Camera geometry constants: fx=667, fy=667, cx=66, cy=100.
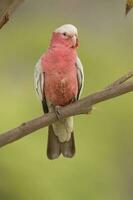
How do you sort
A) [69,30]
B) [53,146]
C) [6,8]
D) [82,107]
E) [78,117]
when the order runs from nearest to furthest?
1. [6,8]
2. [82,107]
3. [69,30]
4. [53,146]
5. [78,117]

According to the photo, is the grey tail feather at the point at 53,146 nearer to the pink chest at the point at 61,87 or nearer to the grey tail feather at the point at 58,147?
the grey tail feather at the point at 58,147

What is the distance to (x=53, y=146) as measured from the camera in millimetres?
1778

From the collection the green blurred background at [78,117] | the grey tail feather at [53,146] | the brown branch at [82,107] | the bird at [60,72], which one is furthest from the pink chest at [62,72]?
the green blurred background at [78,117]

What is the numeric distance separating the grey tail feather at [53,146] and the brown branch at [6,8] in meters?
0.92

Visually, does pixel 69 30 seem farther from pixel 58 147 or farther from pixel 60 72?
pixel 58 147

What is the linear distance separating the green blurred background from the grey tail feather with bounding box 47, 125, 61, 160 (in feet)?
6.00

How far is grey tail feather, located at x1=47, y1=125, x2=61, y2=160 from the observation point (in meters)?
1.76

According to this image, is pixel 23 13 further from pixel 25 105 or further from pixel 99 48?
pixel 25 105

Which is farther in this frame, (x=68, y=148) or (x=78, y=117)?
(x=78, y=117)

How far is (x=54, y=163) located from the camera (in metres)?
3.88

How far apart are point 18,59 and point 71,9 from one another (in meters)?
0.70

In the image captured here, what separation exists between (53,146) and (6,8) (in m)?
0.97

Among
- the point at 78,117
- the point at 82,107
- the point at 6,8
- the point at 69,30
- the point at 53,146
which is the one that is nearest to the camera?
the point at 6,8

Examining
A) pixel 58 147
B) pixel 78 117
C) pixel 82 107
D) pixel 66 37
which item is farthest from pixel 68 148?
pixel 78 117
